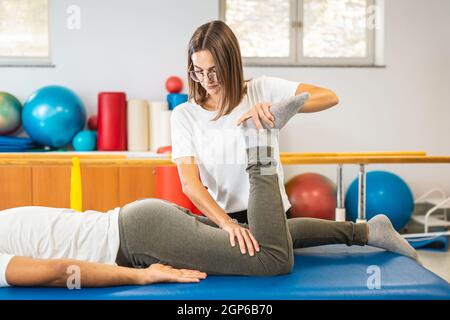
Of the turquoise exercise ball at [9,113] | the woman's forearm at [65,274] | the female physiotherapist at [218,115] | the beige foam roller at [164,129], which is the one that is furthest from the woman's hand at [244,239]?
the turquoise exercise ball at [9,113]

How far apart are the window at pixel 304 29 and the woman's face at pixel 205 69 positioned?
2.87m

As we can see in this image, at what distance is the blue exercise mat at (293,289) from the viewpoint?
1.59m

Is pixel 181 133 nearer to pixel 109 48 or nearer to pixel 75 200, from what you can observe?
pixel 75 200

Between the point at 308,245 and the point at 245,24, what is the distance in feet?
10.4

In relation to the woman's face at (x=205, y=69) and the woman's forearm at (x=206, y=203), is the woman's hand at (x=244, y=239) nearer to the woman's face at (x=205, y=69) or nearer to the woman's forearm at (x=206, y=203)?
the woman's forearm at (x=206, y=203)

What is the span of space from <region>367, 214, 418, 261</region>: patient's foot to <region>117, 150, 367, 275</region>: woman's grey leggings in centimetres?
43

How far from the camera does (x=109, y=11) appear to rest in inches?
180

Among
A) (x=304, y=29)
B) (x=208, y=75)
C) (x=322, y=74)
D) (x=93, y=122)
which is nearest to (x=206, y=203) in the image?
(x=208, y=75)

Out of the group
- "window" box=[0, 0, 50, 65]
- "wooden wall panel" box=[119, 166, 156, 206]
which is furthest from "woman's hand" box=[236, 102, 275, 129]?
"window" box=[0, 0, 50, 65]

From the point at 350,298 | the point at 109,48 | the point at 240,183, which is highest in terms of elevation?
the point at 109,48

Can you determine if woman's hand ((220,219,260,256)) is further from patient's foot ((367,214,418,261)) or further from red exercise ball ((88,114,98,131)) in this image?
red exercise ball ((88,114,98,131))

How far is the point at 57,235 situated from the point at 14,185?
103 inches

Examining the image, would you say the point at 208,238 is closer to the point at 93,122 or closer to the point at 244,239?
the point at 244,239

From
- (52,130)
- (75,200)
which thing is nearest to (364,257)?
(75,200)
